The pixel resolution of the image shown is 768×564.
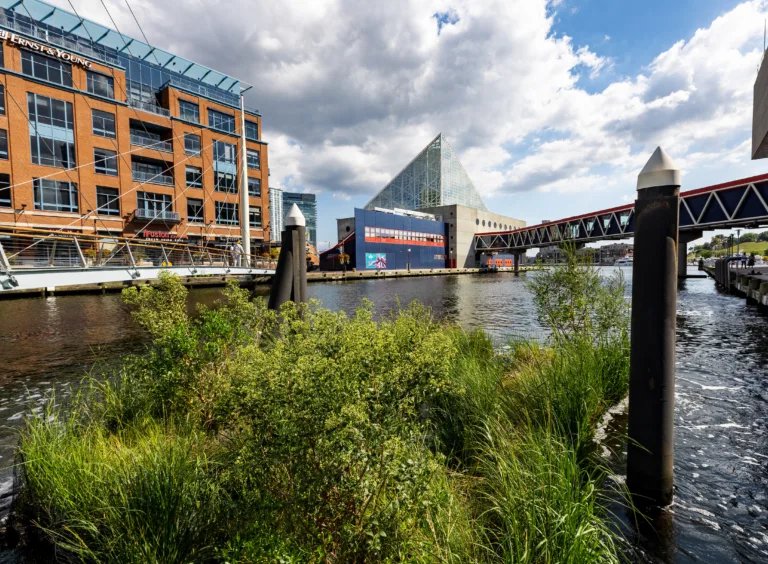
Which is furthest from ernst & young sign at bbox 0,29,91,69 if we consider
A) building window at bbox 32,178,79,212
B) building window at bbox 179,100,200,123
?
building window at bbox 32,178,79,212

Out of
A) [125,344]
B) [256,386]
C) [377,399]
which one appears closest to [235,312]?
[256,386]

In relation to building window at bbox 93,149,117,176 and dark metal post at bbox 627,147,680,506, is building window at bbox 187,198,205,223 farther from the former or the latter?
dark metal post at bbox 627,147,680,506

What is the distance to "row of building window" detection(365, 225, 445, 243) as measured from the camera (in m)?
72.8

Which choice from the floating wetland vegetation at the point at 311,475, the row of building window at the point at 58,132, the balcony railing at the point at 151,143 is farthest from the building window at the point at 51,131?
the floating wetland vegetation at the point at 311,475

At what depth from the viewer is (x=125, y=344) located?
13.6 m

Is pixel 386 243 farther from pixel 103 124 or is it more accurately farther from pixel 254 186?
pixel 103 124

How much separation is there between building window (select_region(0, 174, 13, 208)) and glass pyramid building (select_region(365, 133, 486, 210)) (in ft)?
246

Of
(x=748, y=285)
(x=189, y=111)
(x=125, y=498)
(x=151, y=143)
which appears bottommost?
(x=748, y=285)

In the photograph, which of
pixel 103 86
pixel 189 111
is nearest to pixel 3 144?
pixel 103 86

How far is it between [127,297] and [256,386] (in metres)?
5.29

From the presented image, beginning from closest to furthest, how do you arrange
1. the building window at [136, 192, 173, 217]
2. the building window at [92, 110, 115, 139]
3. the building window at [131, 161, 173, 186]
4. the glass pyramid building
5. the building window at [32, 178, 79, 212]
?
the building window at [32, 178, 79, 212] → the building window at [92, 110, 115, 139] → the building window at [136, 192, 173, 217] → the building window at [131, 161, 173, 186] → the glass pyramid building

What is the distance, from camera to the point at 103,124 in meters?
41.2

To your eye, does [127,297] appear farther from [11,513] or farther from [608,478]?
[608,478]

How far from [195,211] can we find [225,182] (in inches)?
234
